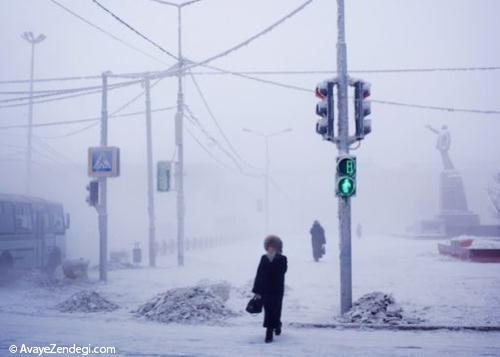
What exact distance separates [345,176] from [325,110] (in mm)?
1315

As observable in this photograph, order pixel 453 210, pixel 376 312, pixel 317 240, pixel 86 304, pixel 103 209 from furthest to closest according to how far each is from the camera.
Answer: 1. pixel 453 210
2. pixel 317 240
3. pixel 103 209
4. pixel 86 304
5. pixel 376 312

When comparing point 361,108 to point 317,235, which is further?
point 317,235

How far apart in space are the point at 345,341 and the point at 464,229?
121ft

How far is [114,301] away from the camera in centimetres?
1354

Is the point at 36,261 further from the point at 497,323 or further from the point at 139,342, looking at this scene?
the point at 497,323

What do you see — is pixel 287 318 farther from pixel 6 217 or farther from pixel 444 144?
pixel 444 144

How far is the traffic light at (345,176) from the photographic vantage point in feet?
34.1

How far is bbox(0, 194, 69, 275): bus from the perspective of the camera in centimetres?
1764

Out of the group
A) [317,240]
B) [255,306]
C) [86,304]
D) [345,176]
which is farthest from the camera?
[317,240]

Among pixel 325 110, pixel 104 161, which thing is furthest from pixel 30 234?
pixel 325 110

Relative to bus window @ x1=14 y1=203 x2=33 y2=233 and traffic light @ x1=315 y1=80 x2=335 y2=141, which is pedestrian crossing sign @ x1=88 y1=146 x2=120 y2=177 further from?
traffic light @ x1=315 y1=80 x2=335 y2=141

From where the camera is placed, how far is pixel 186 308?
35.0 feet

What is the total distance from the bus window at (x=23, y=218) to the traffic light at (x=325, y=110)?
12.3 metres

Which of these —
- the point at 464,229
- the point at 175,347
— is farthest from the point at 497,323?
the point at 464,229
